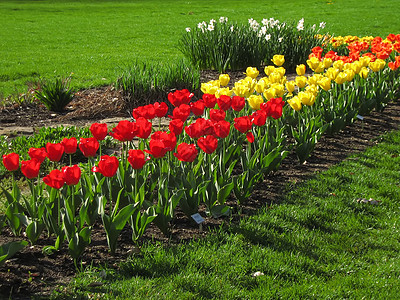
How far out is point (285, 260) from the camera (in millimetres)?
3584

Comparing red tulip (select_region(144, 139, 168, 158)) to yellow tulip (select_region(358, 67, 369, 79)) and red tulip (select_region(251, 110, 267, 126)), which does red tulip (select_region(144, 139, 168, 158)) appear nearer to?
red tulip (select_region(251, 110, 267, 126))

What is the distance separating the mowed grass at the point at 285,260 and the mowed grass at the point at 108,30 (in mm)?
4677

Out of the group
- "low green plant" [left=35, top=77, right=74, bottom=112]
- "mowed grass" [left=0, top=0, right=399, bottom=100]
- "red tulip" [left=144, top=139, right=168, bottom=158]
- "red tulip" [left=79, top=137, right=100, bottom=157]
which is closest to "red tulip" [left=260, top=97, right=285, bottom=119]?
"red tulip" [left=144, top=139, right=168, bottom=158]

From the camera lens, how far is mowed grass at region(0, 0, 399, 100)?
10.9 m

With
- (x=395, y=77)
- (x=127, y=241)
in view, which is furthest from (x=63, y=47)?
(x=127, y=241)

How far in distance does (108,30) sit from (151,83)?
11.7 meters

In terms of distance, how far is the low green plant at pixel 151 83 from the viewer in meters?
7.29

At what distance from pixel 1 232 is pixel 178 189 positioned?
1.37 metres

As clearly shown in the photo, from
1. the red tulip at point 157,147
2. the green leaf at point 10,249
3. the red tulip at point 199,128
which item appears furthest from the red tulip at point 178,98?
the green leaf at point 10,249

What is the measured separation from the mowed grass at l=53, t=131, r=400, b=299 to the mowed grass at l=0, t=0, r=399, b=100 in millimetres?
4677

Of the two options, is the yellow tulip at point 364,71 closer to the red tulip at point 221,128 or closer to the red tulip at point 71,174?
the red tulip at point 221,128

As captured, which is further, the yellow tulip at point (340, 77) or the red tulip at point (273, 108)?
the yellow tulip at point (340, 77)

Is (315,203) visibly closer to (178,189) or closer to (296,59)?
(178,189)

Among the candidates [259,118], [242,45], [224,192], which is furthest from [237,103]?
[242,45]
